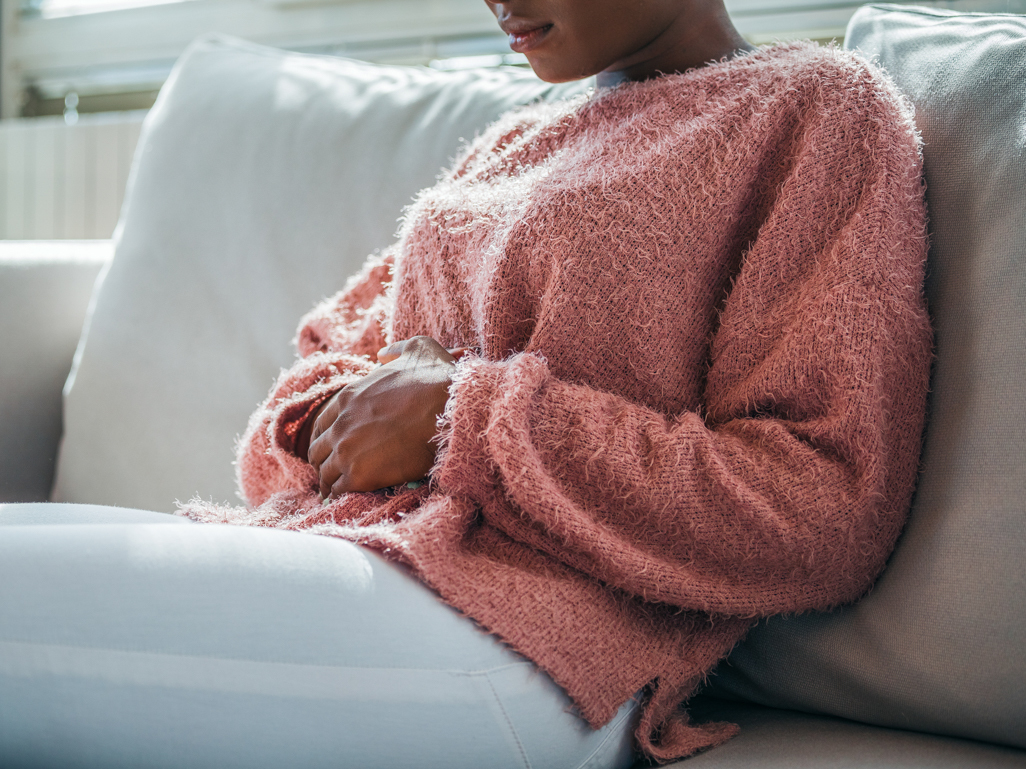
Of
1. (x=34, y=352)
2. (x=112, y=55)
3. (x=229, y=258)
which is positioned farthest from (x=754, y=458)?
(x=112, y=55)

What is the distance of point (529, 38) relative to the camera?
0.75m

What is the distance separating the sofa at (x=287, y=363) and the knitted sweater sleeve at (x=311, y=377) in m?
0.15

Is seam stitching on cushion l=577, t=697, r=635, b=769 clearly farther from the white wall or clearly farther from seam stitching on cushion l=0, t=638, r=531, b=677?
the white wall

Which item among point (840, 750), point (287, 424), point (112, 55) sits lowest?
point (840, 750)

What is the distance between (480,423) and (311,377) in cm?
26

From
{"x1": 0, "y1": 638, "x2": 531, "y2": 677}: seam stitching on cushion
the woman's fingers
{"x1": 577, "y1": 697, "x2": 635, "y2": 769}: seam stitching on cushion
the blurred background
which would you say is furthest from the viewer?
the blurred background

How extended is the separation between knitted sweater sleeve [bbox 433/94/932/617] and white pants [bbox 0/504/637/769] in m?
0.10

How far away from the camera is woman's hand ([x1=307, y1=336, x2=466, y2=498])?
2.04ft

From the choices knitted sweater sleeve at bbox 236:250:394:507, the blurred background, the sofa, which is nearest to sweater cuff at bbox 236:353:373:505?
knitted sweater sleeve at bbox 236:250:394:507

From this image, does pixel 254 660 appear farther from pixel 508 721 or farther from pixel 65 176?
pixel 65 176

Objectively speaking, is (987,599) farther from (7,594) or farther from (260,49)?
(260,49)

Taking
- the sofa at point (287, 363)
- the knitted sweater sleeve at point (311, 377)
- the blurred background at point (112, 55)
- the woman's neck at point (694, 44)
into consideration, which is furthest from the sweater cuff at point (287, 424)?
the blurred background at point (112, 55)

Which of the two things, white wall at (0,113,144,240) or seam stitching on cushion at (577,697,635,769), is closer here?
seam stitching on cushion at (577,697,635,769)

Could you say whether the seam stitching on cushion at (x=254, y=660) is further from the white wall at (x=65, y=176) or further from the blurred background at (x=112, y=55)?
the white wall at (x=65, y=176)
